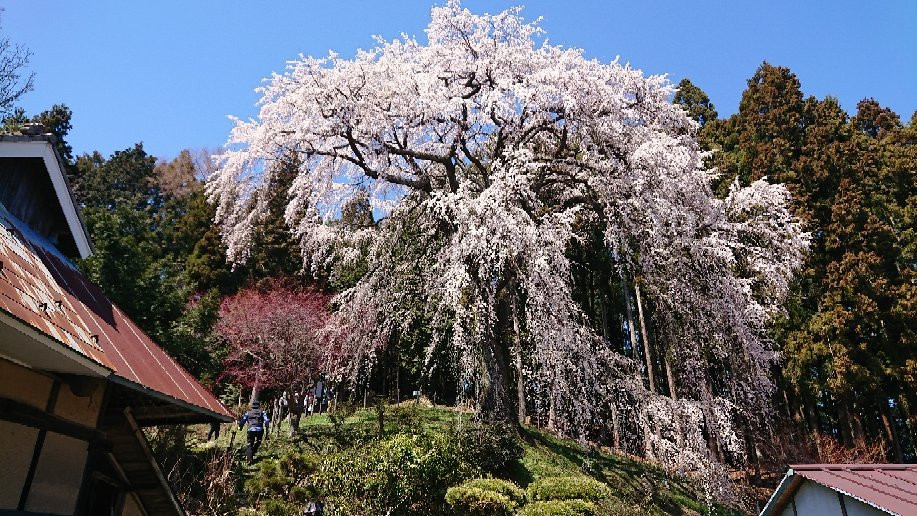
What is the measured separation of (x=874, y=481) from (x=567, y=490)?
437 cm

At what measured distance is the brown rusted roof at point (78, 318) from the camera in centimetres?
297

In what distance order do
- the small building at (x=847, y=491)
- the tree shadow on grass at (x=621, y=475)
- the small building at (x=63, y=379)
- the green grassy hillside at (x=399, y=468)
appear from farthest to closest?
the tree shadow on grass at (x=621, y=475) → the green grassy hillside at (x=399, y=468) → the small building at (x=847, y=491) → the small building at (x=63, y=379)

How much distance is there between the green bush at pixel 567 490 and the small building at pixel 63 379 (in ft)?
19.0

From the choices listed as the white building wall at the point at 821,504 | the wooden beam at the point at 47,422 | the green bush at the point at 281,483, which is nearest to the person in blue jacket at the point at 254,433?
the green bush at the point at 281,483

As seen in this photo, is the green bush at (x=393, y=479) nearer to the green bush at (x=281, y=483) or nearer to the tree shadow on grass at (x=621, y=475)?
the green bush at (x=281, y=483)

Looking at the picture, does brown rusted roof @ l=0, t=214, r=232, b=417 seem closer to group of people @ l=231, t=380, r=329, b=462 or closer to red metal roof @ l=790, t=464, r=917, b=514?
red metal roof @ l=790, t=464, r=917, b=514

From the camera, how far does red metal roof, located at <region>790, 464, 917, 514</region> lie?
5.11 m

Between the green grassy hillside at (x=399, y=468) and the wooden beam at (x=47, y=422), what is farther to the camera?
the green grassy hillside at (x=399, y=468)

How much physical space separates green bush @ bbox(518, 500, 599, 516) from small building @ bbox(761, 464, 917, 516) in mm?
2429

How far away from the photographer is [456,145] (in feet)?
39.5

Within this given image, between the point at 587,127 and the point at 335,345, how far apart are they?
836cm

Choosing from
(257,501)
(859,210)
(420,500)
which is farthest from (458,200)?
(859,210)

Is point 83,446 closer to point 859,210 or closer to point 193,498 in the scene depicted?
point 193,498

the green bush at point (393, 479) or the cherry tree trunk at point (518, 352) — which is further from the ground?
the cherry tree trunk at point (518, 352)
